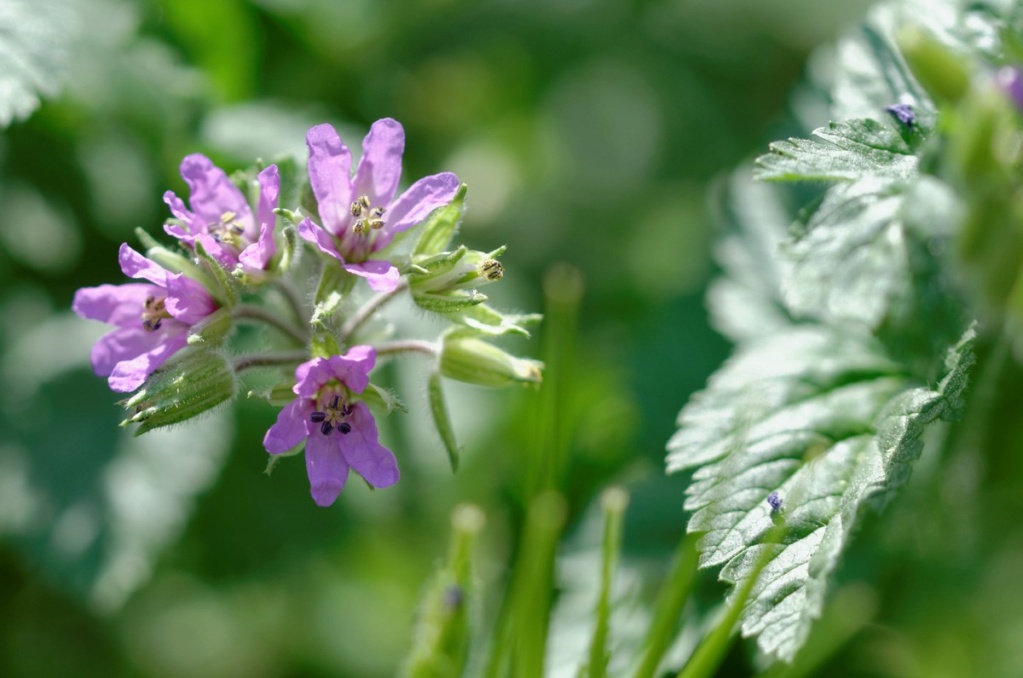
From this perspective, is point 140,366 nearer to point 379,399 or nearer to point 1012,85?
point 379,399

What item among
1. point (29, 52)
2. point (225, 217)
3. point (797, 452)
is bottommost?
point (797, 452)

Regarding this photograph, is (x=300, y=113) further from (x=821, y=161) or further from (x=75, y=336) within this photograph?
(x=821, y=161)

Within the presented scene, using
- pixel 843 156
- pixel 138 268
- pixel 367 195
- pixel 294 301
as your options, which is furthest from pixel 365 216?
pixel 843 156

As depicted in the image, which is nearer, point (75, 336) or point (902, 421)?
point (902, 421)

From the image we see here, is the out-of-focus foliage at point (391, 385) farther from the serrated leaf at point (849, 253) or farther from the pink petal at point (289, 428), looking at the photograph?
the pink petal at point (289, 428)

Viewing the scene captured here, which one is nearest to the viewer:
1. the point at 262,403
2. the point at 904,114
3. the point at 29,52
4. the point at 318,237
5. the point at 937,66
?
the point at 937,66

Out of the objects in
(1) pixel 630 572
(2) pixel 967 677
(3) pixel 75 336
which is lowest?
(2) pixel 967 677

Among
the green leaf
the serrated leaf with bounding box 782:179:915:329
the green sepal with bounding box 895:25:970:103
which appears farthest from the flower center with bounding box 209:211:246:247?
the green sepal with bounding box 895:25:970:103

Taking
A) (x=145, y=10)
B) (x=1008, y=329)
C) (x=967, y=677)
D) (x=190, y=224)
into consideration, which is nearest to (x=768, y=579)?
(x=1008, y=329)

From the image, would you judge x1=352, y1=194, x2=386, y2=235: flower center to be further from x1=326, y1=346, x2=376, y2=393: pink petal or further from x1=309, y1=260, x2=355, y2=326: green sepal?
x1=326, y1=346, x2=376, y2=393: pink petal
